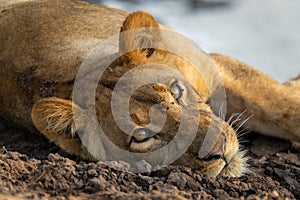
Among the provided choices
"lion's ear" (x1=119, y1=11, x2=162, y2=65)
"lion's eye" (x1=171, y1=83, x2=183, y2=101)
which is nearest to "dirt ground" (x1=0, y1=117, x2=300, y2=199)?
"lion's eye" (x1=171, y1=83, x2=183, y2=101)

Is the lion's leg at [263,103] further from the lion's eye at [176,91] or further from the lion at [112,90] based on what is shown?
the lion's eye at [176,91]

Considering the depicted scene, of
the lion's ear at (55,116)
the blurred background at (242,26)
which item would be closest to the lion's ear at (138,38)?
the lion's ear at (55,116)

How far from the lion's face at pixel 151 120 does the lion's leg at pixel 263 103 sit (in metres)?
1.01

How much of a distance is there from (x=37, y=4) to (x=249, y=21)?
13.1 feet

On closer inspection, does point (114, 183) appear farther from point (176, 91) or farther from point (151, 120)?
point (176, 91)

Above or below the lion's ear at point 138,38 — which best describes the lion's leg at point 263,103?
below

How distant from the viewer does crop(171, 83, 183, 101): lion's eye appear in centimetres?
420

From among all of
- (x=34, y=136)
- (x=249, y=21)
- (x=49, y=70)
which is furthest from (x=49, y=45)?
(x=249, y=21)

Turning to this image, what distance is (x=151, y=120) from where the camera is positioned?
395 centimetres

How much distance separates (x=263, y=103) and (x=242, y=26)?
139 inches

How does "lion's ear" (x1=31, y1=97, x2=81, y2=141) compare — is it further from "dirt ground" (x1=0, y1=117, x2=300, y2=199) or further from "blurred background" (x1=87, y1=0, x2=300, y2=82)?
"blurred background" (x1=87, y1=0, x2=300, y2=82)

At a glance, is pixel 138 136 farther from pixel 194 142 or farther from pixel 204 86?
pixel 204 86

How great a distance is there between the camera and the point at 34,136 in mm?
4898

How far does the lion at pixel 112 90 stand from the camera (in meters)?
3.99
